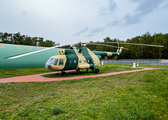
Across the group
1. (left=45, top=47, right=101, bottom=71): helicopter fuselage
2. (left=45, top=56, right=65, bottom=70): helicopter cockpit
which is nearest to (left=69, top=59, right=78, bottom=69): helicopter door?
(left=45, top=47, right=101, bottom=71): helicopter fuselage

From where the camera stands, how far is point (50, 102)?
5.14 meters

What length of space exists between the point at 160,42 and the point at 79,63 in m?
52.6

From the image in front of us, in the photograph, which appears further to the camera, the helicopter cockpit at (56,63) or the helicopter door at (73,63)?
the helicopter door at (73,63)

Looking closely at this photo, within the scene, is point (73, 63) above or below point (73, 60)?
below

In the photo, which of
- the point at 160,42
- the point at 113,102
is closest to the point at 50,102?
the point at 113,102

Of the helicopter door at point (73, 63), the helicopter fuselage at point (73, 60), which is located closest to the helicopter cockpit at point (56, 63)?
the helicopter fuselage at point (73, 60)

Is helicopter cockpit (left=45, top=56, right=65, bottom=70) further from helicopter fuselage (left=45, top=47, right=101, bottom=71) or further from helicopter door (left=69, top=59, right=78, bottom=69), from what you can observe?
helicopter door (left=69, top=59, right=78, bottom=69)

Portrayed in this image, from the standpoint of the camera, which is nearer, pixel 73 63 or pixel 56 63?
pixel 56 63

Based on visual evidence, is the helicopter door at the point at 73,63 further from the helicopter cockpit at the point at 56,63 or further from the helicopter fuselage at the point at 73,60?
the helicopter cockpit at the point at 56,63

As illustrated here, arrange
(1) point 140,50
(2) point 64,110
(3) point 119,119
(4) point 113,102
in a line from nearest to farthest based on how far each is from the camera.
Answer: (3) point 119,119 → (2) point 64,110 → (4) point 113,102 → (1) point 140,50

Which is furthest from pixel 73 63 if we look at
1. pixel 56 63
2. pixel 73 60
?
pixel 56 63

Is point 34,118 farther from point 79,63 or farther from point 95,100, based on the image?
point 79,63

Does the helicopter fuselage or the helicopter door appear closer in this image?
the helicopter fuselage

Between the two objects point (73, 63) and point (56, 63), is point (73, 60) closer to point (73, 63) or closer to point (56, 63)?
point (73, 63)
